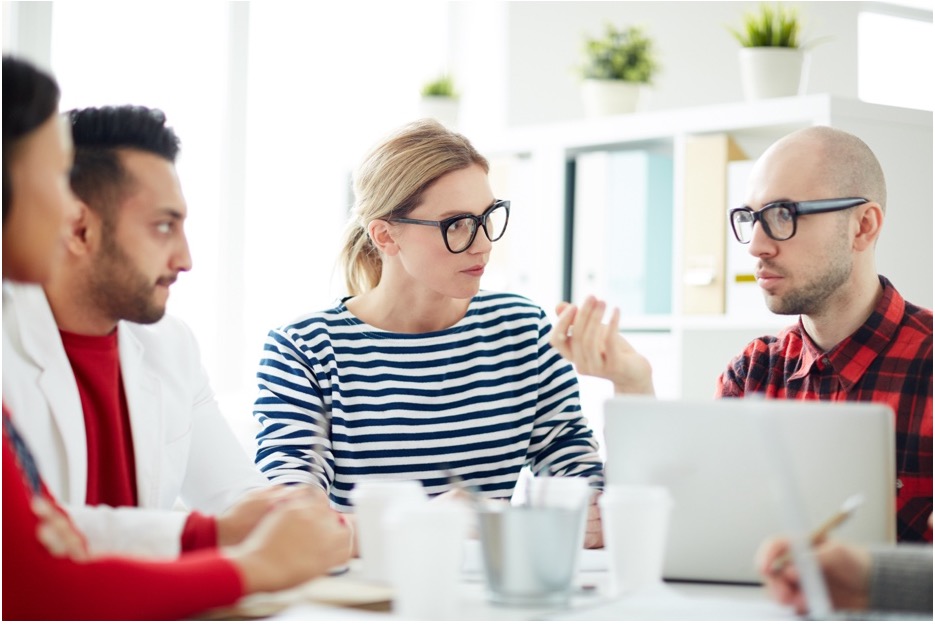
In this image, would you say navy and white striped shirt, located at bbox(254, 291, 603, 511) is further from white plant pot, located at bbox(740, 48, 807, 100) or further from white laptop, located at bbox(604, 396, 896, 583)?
white plant pot, located at bbox(740, 48, 807, 100)

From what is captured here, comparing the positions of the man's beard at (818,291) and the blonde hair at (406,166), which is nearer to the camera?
the man's beard at (818,291)

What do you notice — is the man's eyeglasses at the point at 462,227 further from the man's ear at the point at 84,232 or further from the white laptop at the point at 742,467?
the white laptop at the point at 742,467

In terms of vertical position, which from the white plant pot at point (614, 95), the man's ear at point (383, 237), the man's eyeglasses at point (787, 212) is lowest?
the man's ear at point (383, 237)

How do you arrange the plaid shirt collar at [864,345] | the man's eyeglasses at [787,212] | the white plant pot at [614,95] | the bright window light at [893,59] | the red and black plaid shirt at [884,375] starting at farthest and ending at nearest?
the bright window light at [893,59] → the white plant pot at [614,95] → the man's eyeglasses at [787,212] → the plaid shirt collar at [864,345] → the red and black plaid shirt at [884,375]

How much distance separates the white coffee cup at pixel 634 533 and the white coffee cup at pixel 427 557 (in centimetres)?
20

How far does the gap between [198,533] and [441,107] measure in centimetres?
273

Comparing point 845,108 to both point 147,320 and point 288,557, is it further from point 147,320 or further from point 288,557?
point 288,557

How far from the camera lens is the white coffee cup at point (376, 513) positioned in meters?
1.24

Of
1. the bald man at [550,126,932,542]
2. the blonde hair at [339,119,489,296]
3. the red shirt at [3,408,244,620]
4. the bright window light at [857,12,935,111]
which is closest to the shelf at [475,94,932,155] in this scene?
the bright window light at [857,12,935,111]

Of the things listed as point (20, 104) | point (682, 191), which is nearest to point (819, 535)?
point (20, 104)

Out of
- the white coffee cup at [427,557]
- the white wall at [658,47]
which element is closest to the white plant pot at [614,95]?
the white wall at [658,47]

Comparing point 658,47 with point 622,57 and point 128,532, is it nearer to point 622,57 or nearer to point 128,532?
point 622,57

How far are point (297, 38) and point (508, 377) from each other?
2.33 m

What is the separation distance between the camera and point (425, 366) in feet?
6.82
